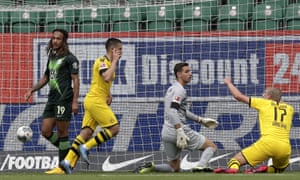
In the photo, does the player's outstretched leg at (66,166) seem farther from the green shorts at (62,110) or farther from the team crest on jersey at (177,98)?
the team crest on jersey at (177,98)

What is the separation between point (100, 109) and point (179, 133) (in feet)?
3.71

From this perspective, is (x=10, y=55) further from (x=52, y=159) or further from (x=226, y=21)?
(x=226, y=21)

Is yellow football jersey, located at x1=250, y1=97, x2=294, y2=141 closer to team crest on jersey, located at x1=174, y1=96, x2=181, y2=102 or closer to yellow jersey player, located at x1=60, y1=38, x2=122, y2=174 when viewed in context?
team crest on jersey, located at x1=174, y1=96, x2=181, y2=102

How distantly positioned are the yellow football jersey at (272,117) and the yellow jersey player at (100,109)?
6.30 feet

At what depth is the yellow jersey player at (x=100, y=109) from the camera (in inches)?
486

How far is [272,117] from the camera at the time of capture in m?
12.1

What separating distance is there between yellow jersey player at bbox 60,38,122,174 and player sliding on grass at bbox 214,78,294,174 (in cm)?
156

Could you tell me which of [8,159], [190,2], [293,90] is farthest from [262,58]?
[8,159]

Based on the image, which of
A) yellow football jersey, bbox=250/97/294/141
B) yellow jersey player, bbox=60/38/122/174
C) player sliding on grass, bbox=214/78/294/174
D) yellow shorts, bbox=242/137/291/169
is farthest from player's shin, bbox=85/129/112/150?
yellow football jersey, bbox=250/97/294/141

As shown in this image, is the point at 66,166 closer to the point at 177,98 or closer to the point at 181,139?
the point at 181,139

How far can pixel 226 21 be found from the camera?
16125 mm

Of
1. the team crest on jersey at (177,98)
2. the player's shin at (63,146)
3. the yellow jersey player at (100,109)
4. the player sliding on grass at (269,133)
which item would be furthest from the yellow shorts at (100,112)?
the player sliding on grass at (269,133)

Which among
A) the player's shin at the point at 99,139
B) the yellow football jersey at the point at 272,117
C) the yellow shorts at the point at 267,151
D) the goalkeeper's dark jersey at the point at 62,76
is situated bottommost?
the yellow shorts at the point at 267,151

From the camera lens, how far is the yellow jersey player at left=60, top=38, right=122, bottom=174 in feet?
40.5
